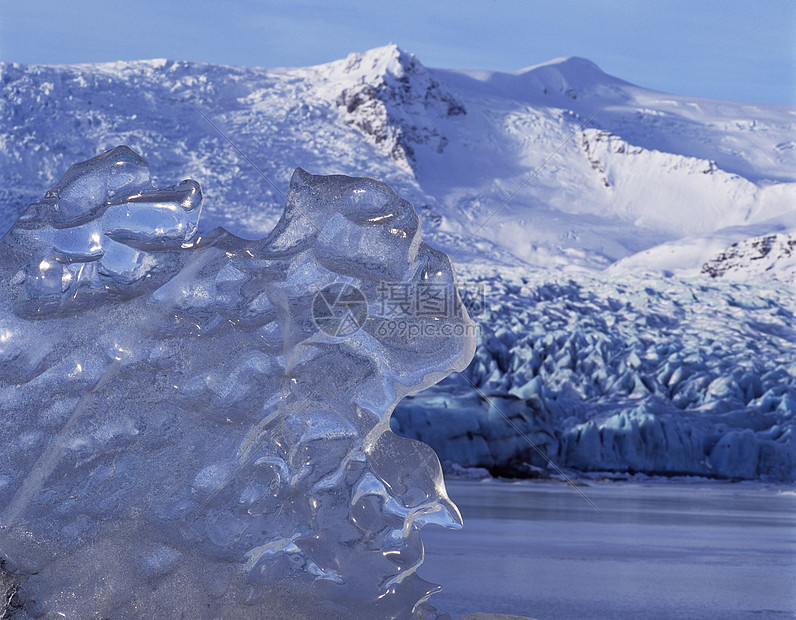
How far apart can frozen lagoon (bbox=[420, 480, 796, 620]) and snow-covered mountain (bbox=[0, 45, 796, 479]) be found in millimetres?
3697

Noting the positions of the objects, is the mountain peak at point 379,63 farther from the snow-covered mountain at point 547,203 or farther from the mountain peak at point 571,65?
the mountain peak at point 571,65

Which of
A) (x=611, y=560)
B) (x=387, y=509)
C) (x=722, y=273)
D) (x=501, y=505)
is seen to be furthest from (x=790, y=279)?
(x=387, y=509)

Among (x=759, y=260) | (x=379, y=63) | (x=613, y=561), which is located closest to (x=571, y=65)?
(x=379, y=63)

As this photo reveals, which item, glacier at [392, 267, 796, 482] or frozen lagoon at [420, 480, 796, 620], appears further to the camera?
glacier at [392, 267, 796, 482]

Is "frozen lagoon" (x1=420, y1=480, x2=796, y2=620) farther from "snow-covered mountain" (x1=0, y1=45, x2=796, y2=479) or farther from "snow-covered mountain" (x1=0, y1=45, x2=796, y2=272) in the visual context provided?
"snow-covered mountain" (x1=0, y1=45, x2=796, y2=272)

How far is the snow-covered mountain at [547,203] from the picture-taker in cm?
991

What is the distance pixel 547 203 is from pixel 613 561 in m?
28.1

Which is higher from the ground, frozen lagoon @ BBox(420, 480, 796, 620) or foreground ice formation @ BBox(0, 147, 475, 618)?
foreground ice formation @ BBox(0, 147, 475, 618)

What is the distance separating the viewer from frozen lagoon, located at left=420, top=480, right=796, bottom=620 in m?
2.76

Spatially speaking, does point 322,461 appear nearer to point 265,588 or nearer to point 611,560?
point 265,588

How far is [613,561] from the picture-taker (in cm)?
362

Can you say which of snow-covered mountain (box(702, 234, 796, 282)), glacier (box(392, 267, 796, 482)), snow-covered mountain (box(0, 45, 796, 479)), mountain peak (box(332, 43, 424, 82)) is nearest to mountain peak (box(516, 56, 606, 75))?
snow-covered mountain (box(0, 45, 796, 479))

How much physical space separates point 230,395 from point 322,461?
239 millimetres

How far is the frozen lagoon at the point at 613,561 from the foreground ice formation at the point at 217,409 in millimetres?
620
